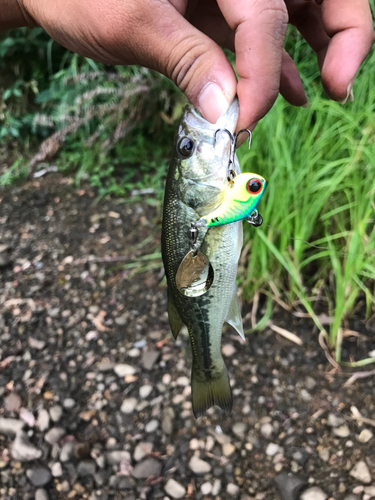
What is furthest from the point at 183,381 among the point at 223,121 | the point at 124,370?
the point at 223,121

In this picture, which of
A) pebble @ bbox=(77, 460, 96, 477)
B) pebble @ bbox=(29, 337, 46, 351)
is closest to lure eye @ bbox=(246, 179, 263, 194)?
pebble @ bbox=(77, 460, 96, 477)

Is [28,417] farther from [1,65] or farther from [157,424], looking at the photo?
[1,65]

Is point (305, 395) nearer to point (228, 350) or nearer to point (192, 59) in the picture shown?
point (228, 350)

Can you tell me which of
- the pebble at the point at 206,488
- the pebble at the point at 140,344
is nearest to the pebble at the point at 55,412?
the pebble at the point at 140,344

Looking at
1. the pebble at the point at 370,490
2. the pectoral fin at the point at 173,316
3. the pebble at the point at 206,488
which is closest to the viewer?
the pectoral fin at the point at 173,316

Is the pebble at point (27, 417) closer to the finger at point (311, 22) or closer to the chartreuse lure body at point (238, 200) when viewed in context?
the chartreuse lure body at point (238, 200)

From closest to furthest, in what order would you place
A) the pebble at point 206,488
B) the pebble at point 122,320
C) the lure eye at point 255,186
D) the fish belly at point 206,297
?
the lure eye at point 255,186, the fish belly at point 206,297, the pebble at point 206,488, the pebble at point 122,320

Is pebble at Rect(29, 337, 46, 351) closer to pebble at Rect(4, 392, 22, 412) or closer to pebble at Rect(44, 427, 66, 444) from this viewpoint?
pebble at Rect(4, 392, 22, 412)
